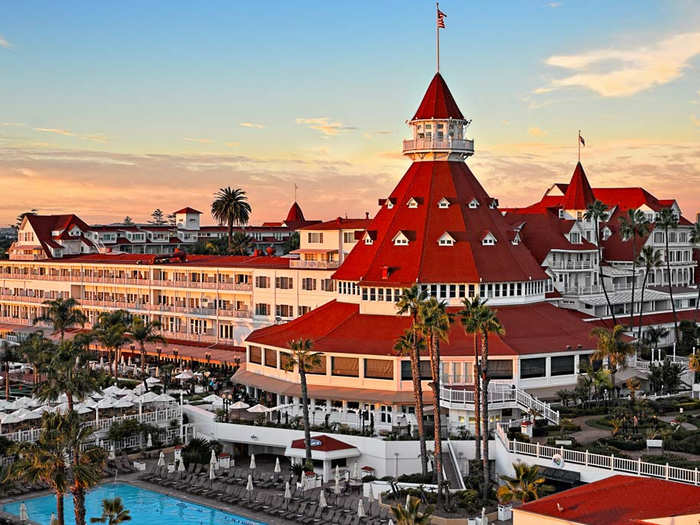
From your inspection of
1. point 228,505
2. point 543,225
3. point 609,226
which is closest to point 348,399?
point 228,505

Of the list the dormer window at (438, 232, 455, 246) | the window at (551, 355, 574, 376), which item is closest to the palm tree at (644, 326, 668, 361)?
the window at (551, 355, 574, 376)

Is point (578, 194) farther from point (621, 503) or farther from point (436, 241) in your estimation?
point (621, 503)

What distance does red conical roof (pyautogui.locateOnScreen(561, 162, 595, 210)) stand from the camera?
318ft

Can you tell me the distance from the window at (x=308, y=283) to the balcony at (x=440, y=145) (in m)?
15.1

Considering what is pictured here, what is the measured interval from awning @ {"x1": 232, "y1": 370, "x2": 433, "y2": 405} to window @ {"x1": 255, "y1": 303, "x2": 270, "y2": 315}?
22.4m

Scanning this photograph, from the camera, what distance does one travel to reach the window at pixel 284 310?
279 feet

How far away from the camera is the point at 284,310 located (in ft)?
282

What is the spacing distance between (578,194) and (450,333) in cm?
3837

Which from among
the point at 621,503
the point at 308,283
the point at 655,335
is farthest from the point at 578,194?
the point at 621,503

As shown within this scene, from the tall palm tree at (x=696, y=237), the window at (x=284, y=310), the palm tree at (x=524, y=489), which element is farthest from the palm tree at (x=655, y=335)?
the palm tree at (x=524, y=489)

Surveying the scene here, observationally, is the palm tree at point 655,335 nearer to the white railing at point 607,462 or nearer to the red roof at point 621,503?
the white railing at point 607,462

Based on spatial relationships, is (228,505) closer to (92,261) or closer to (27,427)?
(27,427)

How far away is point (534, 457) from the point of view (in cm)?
4766

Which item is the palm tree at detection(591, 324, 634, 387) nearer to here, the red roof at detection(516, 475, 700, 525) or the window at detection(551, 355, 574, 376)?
the window at detection(551, 355, 574, 376)
